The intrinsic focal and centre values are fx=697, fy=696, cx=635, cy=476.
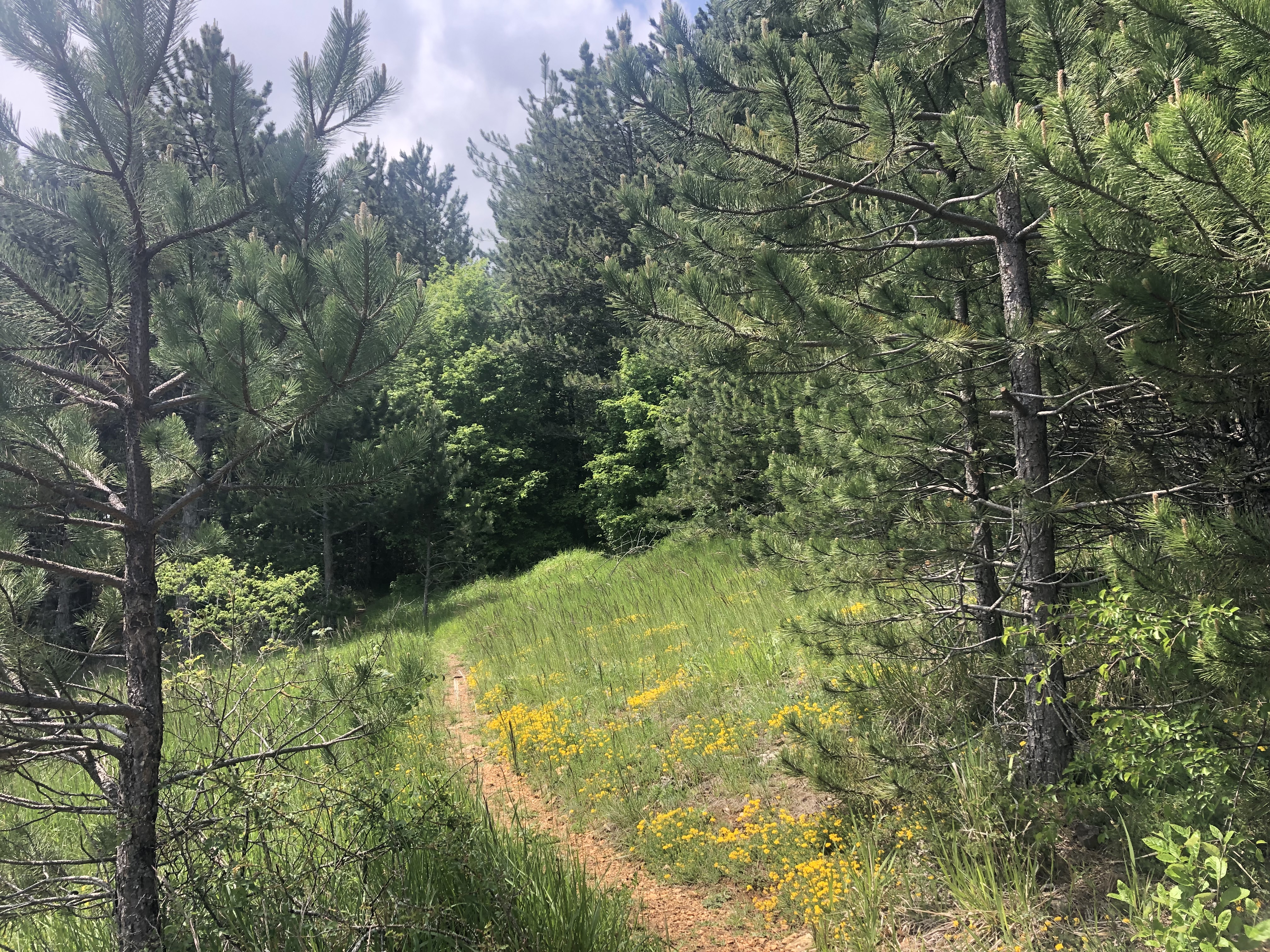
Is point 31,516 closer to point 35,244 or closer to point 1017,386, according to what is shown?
point 1017,386

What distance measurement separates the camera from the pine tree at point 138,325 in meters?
2.42

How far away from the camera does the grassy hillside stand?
10.2ft

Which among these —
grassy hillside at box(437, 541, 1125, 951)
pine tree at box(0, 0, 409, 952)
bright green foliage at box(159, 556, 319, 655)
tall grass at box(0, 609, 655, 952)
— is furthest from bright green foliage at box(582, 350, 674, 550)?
pine tree at box(0, 0, 409, 952)

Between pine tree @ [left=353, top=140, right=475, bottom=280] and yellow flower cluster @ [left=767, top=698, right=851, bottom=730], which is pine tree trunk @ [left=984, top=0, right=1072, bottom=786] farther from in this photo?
pine tree @ [left=353, top=140, right=475, bottom=280]

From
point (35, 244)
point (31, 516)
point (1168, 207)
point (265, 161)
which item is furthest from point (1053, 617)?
point (35, 244)

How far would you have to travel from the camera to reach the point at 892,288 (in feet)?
13.5

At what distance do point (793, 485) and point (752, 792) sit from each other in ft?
6.66

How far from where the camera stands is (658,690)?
623 cm

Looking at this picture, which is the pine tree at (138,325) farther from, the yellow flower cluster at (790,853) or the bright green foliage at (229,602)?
the yellow flower cluster at (790,853)

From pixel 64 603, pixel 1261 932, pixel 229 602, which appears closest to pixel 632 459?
pixel 64 603

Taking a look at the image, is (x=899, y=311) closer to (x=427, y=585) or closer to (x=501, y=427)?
(x=427, y=585)

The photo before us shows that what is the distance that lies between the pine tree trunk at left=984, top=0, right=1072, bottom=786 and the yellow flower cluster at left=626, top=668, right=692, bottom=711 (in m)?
3.20

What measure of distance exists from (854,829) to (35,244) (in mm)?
11889

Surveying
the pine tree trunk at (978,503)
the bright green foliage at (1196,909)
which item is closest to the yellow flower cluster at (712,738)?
the pine tree trunk at (978,503)
